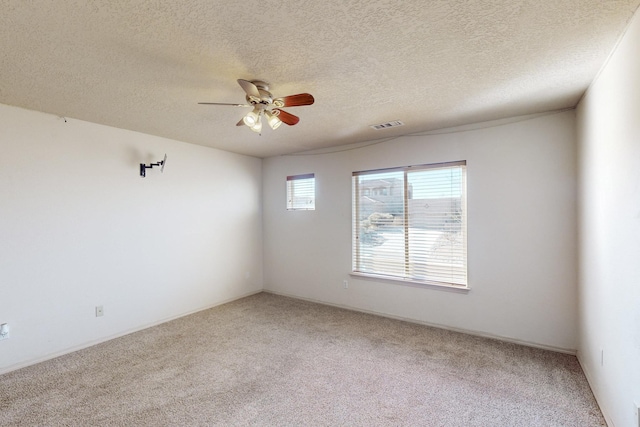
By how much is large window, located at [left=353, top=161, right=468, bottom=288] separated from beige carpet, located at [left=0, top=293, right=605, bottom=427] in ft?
2.61

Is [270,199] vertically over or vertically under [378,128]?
under

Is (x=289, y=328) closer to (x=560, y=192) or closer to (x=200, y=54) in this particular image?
(x=200, y=54)

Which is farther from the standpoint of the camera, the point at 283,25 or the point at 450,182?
the point at 450,182

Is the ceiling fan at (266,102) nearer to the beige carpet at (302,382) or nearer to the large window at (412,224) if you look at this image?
the large window at (412,224)

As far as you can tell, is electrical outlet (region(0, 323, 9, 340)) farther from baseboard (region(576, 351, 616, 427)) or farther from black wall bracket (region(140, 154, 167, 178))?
baseboard (region(576, 351, 616, 427))

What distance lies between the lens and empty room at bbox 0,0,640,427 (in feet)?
5.58

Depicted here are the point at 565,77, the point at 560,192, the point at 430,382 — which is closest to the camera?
the point at 565,77

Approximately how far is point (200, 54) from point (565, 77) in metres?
2.67

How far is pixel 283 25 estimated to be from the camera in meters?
1.61

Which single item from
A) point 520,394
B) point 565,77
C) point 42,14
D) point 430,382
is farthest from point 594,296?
point 42,14

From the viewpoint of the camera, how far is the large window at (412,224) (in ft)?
11.7

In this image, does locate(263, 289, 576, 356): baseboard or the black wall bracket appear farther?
the black wall bracket

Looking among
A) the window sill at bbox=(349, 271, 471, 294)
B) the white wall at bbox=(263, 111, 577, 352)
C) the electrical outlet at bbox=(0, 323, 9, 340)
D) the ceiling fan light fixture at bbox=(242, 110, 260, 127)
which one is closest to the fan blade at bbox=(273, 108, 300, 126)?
the ceiling fan light fixture at bbox=(242, 110, 260, 127)

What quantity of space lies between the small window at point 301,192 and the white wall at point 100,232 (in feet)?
3.04
